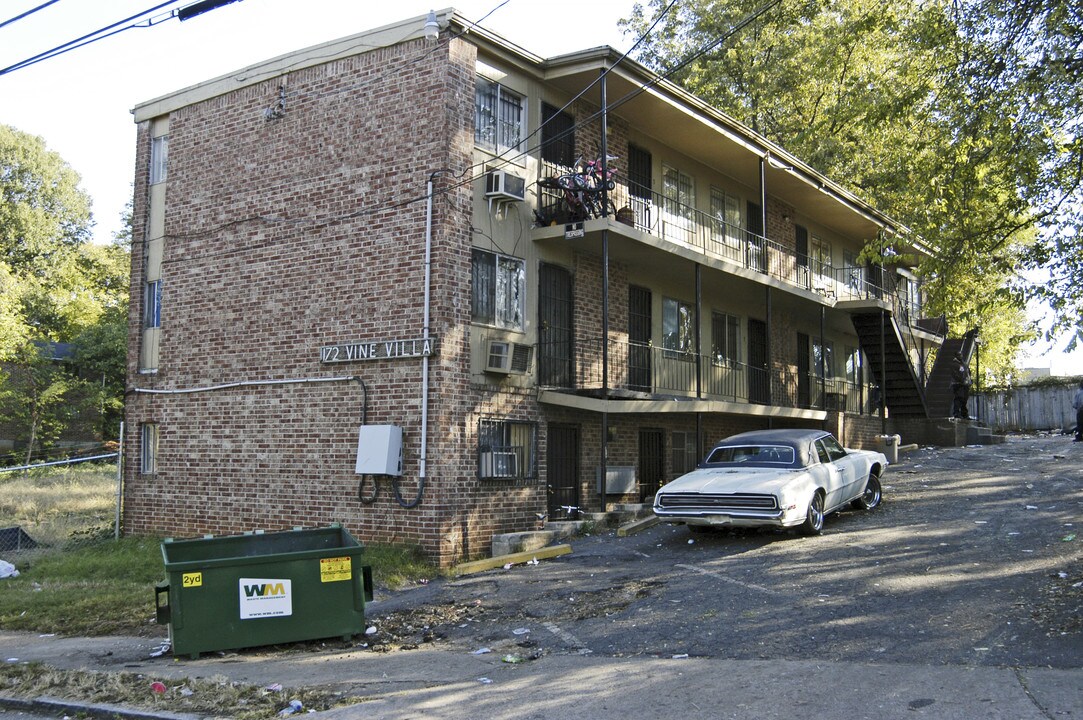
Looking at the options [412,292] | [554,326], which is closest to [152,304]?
[412,292]

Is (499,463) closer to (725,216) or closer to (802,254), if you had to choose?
(725,216)

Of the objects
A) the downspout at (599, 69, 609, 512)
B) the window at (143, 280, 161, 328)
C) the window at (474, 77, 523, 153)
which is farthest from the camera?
the window at (143, 280, 161, 328)

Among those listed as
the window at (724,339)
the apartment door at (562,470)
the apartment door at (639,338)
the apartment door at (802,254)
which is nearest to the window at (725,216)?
the window at (724,339)

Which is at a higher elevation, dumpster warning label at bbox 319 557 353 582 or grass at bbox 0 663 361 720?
dumpster warning label at bbox 319 557 353 582

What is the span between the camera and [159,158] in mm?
19203

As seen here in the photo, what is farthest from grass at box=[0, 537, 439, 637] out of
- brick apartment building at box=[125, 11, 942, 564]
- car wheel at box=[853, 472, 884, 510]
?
car wheel at box=[853, 472, 884, 510]

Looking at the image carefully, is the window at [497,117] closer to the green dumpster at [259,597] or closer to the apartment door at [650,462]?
the apartment door at [650,462]

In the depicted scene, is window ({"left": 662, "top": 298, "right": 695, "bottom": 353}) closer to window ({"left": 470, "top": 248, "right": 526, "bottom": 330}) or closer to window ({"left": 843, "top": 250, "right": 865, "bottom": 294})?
A: window ({"left": 470, "top": 248, "right": 526, "bottom": 330})

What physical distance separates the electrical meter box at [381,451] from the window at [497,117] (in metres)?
5.06

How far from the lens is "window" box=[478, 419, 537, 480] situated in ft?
50.8

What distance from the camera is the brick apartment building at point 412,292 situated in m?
15.2

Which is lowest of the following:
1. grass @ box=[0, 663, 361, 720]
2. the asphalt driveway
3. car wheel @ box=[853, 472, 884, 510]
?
grass @ box=[0, 663, 361, 720]

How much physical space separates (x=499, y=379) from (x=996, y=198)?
7932 millimetres

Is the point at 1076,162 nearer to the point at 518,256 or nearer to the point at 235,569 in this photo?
the point at 518,256
